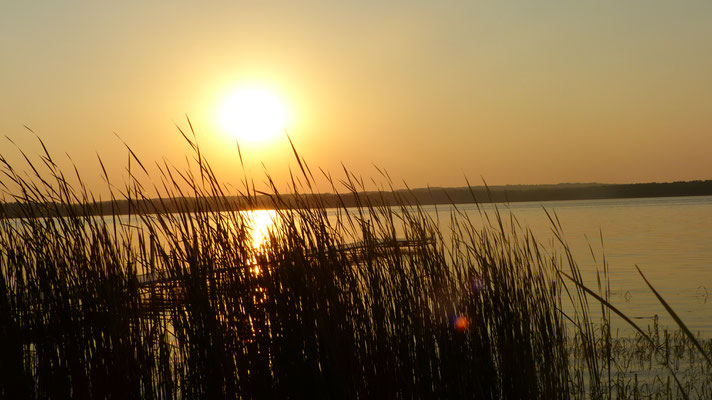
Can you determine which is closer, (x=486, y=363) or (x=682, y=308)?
(x=486, y=363)

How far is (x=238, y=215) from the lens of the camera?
3688 mm

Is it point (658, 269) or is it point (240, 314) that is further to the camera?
point (658, 269)

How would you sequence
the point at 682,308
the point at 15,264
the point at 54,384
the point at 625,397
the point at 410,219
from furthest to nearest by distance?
the point at 682,308 → the point at 625,397 → the point at 410,219 → the point at 15,264 → the point at 54,384

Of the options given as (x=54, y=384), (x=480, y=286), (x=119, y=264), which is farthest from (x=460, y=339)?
(x=54, y=384)

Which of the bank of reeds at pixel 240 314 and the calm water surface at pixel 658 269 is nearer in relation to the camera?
the bank of reeds at pixel 240 314

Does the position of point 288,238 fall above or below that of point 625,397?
above

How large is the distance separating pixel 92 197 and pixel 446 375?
2122 millimetres

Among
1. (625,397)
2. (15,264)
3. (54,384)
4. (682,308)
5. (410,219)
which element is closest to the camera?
(54,384)

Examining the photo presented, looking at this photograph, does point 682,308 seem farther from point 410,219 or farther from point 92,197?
point 92,197

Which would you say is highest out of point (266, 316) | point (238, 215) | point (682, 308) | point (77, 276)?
point (238, 215)

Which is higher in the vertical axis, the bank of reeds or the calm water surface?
the bank of reeds

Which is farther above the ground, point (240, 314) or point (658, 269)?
point (240, 314)

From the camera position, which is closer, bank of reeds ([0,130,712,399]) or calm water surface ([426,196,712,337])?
bank of reeds ([0,130,712,399])

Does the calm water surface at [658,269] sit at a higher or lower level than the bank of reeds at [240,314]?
lower
